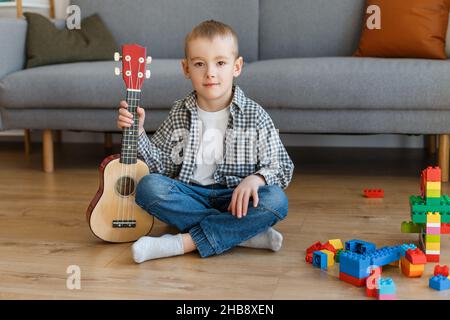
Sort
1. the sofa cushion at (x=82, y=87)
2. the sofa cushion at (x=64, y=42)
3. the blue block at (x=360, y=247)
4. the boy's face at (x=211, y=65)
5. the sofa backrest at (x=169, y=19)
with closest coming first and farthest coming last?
1. the blue block at (x=360, y=247)
2. the boy's face at (x=211, y=65)
3. the sofa cushion at (x=82, y=87)
4. the sofa cushion at (x=64, y=42)
5. the sofa backrest at (x=169, y=19)

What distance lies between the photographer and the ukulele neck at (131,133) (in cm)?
159

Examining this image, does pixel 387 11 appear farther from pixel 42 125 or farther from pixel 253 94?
pixel 42 125

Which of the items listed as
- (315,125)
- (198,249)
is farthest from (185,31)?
(198,249)

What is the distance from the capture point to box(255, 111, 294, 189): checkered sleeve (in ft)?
5.22

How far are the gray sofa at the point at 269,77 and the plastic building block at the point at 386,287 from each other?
1.06 m

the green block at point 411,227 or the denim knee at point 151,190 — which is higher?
the denim knee at point 151,190

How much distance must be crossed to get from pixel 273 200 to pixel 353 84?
848mm

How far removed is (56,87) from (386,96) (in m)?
1.17

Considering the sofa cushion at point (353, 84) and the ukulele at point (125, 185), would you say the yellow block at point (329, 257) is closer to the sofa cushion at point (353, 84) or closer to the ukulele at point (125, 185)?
the ukulele at point (125, 185)

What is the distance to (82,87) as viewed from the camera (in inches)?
93.7

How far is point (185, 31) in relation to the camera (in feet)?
9.22

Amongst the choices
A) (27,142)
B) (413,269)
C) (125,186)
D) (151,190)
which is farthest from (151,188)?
(27,142)

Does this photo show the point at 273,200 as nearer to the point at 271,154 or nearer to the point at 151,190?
the point at 271,154

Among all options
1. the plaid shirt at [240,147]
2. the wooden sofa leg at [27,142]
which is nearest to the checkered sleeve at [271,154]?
the plaid shirt at [240,147]
